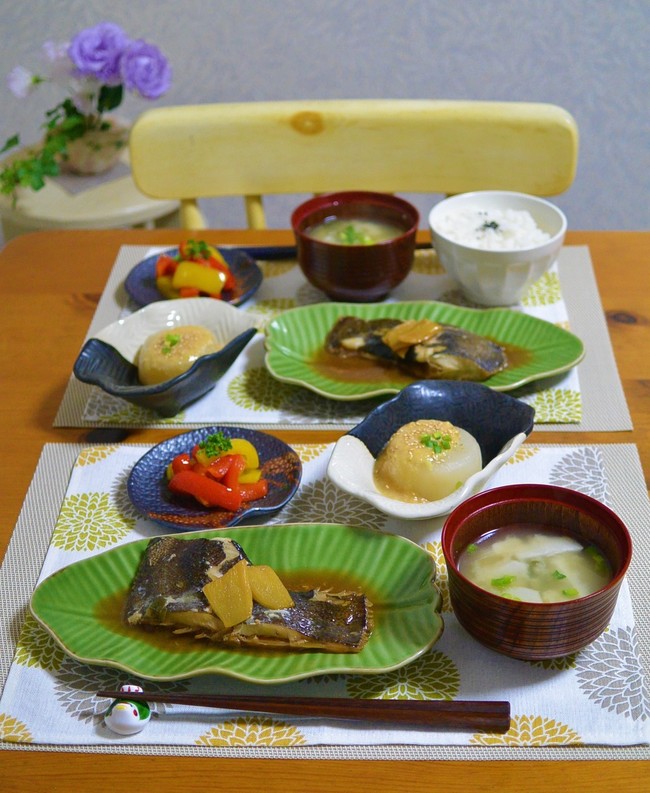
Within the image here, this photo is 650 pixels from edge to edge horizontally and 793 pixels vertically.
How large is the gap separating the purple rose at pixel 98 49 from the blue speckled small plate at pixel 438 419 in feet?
5.46

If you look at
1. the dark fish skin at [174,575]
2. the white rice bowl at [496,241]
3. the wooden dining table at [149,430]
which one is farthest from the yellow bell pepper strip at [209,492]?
the white rice bowl at [496,241]

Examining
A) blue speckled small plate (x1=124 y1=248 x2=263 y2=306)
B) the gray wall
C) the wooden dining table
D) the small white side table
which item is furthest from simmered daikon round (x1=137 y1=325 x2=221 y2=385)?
the gray wall

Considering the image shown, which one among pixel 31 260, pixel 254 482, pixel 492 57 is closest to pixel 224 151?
pixel 31 260

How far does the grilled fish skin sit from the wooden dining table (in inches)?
6.0

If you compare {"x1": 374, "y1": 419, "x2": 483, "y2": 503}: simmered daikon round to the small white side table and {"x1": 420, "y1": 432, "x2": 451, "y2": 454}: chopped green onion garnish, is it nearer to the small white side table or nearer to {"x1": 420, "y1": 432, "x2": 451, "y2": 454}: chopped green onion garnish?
{"x1": 420, "y1": 432, "x2": 451, "y2": 454}: chopped green onion garnish

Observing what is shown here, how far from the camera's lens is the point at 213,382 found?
69.1 inches

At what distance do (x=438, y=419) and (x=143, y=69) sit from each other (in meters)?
1.70

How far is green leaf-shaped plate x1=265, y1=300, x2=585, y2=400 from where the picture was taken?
5.60 ft

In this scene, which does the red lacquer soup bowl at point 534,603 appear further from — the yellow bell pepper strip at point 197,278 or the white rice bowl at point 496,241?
the yellow bell pepper strip at point 197,278

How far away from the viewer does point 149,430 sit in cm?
170

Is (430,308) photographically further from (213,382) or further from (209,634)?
(209,634)

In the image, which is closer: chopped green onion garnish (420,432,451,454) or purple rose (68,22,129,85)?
chopped green onion garnish (420,432,451,454)

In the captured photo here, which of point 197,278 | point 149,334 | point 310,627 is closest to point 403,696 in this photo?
point 310,627

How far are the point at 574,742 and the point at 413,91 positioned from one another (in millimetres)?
3290
